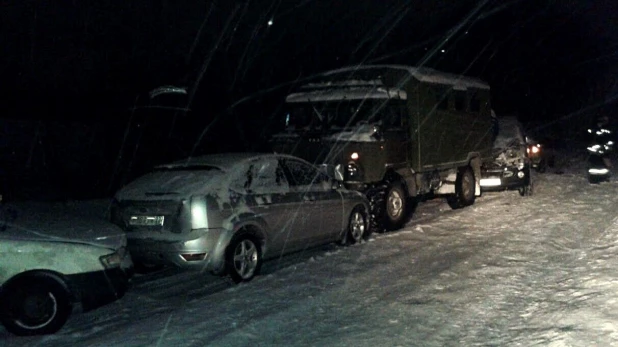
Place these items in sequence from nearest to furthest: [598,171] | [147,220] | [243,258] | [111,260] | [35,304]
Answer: [35,304]
[111,260]
[147,220]
[243,258]
[598,171]

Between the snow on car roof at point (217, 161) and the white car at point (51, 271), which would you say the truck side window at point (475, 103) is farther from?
the white car at point (51, 271)

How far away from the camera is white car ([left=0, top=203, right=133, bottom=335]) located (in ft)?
20.6

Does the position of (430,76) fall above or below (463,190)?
above

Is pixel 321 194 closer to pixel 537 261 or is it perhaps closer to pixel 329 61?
pixel 537 261

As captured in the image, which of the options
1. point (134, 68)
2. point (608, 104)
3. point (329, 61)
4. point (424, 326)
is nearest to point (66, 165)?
point (134, 68)

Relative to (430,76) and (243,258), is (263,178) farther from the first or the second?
(430,76)

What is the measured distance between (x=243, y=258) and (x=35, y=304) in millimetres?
2618

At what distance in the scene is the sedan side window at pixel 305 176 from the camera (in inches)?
368

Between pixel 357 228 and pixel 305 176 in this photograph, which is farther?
pixel 357 228

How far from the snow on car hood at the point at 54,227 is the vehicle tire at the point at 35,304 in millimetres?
403

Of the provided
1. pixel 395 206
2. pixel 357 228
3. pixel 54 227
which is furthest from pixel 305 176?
pixel 54 227

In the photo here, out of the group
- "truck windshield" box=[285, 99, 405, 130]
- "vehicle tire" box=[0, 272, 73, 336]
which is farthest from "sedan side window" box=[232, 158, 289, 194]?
"truck windshield" box=[285, 99, 405, 130]

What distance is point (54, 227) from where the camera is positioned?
22.3 ft

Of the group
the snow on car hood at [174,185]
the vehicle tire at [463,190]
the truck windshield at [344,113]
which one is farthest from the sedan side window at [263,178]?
the vehicle tire at [463,190]
